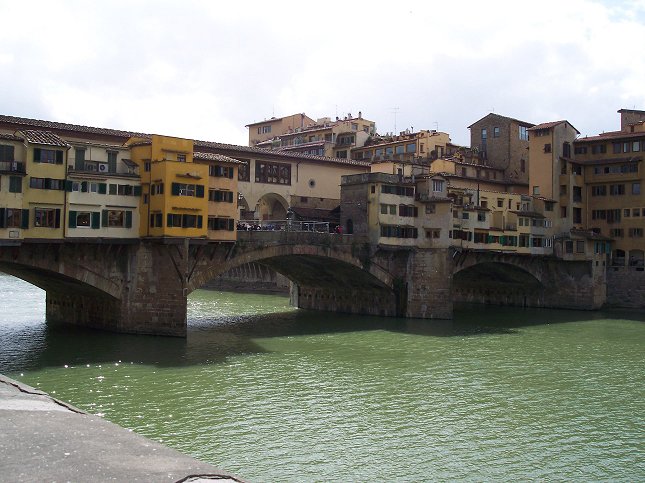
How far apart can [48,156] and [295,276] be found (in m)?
29.6

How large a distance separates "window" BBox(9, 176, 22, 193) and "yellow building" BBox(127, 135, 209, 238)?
24.0 ft

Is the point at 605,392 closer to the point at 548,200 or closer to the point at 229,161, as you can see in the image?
the point at 229,161

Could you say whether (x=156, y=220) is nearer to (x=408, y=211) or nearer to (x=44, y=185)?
(x=44, y=185)

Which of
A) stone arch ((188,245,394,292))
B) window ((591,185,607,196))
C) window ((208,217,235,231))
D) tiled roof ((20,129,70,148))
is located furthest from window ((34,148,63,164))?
window ((591,185,607,196))

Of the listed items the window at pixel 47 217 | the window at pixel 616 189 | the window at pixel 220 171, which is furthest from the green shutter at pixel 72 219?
the window at pixel 616 189

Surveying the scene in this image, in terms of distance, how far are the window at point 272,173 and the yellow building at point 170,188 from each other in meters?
16.3

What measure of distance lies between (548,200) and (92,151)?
4763 cm

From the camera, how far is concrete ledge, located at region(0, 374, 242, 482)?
12062mm

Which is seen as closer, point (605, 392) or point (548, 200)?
point (605, 392)

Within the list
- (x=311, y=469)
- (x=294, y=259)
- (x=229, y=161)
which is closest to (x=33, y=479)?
(x=311, y=469)

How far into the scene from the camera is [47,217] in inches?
1506

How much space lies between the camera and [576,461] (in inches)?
854

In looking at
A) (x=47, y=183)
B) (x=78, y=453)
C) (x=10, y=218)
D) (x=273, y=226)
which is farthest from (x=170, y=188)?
(x=78, y=453)

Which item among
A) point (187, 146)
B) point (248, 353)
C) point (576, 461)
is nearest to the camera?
point (576, 461)
